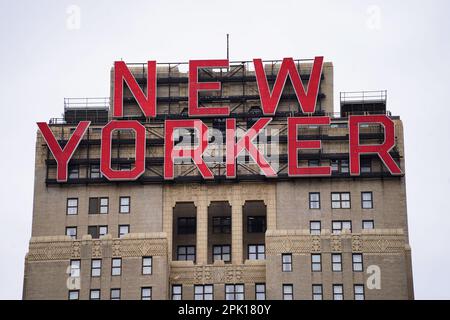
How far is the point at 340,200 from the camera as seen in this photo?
142500 millimetres

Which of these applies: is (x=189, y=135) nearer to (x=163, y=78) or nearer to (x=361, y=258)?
(x=163, y=78)

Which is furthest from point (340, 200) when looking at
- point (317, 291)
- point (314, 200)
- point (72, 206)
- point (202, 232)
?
point (72, 206)

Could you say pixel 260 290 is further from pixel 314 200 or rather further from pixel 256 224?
pixel 314 200

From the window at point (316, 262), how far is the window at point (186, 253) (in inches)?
649

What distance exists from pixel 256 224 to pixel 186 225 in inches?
308

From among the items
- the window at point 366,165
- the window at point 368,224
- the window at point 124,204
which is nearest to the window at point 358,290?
the window at point 368,224

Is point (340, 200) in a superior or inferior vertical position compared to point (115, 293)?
superior

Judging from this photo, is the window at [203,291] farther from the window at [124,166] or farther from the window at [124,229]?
the window at [124,166]

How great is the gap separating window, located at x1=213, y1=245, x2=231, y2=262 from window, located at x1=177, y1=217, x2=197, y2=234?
138 inches

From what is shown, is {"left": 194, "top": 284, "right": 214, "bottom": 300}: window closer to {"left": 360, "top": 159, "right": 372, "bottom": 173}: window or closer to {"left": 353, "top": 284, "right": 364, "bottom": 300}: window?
{"left": 353, "top": 284, "right": 364, "bottom": 300}: window

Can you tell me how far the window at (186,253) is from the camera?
145 metres

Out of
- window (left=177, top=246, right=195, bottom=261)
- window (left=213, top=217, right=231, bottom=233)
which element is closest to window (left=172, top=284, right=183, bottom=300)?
window (left=177, top=246, right=195, bottom=261)

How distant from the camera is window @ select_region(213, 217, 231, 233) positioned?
5773 inches
